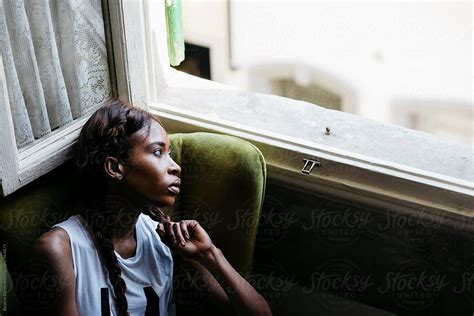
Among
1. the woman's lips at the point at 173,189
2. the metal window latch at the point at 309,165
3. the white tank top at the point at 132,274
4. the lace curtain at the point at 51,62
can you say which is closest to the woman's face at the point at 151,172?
the woman's lips at the point at 173,189

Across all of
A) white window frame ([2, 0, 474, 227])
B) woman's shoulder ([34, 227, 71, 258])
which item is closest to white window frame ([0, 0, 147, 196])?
white window frame ([2, 0, 474, 227])

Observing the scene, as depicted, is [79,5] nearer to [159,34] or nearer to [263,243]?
[159,34]

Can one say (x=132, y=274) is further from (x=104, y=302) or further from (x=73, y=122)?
(x=73, y=122)

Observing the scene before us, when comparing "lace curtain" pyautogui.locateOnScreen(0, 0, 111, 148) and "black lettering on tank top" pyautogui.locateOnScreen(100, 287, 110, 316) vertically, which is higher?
"lace curtain" pyautogui.locateOnScreen(0, 0, 111, 148)

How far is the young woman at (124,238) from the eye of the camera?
1.39 meters

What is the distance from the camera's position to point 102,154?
141 cm

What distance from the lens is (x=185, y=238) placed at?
143cm

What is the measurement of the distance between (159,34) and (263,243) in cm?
63

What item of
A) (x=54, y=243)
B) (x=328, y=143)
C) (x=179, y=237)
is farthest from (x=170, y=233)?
(x=328, y=143)

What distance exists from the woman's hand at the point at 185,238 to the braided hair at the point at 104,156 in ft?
0.38

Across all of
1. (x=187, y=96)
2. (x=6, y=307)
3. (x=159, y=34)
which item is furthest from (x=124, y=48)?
(x=6, y=307)

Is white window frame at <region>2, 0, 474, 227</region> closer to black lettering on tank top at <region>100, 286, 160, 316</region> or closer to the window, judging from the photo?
the window

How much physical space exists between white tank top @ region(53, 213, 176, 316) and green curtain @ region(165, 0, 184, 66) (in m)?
0.48

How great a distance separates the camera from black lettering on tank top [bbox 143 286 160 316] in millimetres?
1456
